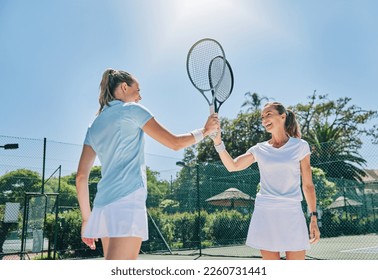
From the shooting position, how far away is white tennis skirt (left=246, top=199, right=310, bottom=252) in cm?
213

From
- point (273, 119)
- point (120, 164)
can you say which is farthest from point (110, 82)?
point (273, 119)

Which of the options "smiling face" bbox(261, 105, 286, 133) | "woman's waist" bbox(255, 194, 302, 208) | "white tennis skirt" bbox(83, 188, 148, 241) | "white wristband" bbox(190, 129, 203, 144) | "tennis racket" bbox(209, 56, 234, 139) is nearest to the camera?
"white tennis skirt" bbox(83, 188, 148, 241)

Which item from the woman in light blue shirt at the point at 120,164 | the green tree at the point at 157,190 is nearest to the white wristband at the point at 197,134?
the woman in light blue shirt at the point at 120,164

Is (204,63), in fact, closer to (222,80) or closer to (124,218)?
(222,80)

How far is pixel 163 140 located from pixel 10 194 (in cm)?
594

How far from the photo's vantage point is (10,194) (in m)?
6.91

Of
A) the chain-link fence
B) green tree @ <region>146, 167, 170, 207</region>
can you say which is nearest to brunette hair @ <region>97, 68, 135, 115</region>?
the chain-link fence

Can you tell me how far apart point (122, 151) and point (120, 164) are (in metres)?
0.06

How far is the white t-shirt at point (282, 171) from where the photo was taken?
218cm

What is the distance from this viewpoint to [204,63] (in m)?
3.11

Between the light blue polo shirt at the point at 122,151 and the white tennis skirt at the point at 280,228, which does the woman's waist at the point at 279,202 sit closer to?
the white tennis skirt at the point at 280,228

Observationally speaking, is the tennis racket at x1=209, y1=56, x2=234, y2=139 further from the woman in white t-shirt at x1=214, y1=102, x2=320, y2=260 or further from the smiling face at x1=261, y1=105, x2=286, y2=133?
the woman in white t-shirt at x1=214, y1=102, x2=320, y2=260

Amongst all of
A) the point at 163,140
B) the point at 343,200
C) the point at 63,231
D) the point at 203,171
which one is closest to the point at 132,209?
the point at 163,140
